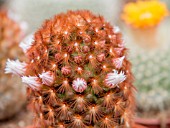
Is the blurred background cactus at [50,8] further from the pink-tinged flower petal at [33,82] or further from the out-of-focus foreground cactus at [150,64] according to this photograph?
the pink-tinged flower petal at [33,82]

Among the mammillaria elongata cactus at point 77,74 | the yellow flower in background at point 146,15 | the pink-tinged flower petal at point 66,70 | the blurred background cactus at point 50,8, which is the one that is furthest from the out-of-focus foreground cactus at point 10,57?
the blurred background cactus at point 50,8

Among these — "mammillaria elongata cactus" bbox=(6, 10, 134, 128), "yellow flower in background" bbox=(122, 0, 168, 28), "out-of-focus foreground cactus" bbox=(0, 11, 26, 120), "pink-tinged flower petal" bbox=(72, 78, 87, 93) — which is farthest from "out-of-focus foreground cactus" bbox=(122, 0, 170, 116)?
"pink-tinged flower petal" bbox=(72, 78, 87, 93)

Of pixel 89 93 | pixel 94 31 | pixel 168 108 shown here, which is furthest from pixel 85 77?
pixel 168 108

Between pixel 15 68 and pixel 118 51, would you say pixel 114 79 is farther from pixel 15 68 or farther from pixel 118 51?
pixel 15 68

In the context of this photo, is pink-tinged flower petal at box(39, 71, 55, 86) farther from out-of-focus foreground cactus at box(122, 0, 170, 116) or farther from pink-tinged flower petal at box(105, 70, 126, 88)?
out-of-focus foreground cactus at box(122, 0, 170, 116)

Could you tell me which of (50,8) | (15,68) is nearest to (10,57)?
(15,68)

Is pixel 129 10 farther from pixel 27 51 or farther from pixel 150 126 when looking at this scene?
pixel 27 51

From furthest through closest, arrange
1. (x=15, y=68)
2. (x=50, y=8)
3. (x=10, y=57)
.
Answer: (x=50, y=8)
(x=10, y=57)
(x=15, y=68)
